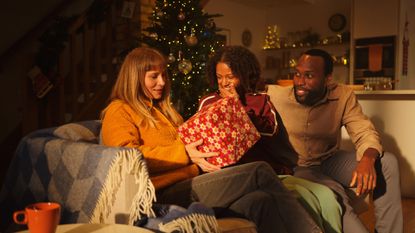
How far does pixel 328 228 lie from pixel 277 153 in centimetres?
60

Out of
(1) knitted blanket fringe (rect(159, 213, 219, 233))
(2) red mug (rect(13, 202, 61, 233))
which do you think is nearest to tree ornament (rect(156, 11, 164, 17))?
(1) knitted blanket fringe (rect(159, 213, 219, 233))

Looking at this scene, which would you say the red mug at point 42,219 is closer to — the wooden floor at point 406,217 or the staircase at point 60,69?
the wooden floor at point 406,217

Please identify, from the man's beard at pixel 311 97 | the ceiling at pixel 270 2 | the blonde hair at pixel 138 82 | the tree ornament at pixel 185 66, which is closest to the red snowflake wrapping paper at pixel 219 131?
the blonde hair at pixel 138 82

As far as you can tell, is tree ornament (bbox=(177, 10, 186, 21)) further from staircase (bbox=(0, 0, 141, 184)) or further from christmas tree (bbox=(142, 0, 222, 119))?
staircase (bbox=(0, 0, 141, 184))

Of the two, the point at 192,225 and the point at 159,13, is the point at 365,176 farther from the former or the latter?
Answer: the point at 159,13

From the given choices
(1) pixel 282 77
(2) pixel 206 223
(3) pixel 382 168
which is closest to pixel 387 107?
A: (3) pixel 382 168

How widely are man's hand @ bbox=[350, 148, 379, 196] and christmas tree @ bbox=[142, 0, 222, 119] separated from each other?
62.3 inches

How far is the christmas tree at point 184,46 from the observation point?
3219 mm

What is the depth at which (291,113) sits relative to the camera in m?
2.28

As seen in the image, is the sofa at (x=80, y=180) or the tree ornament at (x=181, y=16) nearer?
the sofa at (x=80, y=180)

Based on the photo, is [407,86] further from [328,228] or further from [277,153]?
[328,228]

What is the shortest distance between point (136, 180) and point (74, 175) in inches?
12.9

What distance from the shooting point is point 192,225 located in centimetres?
124

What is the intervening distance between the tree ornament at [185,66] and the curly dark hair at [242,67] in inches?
29.4
